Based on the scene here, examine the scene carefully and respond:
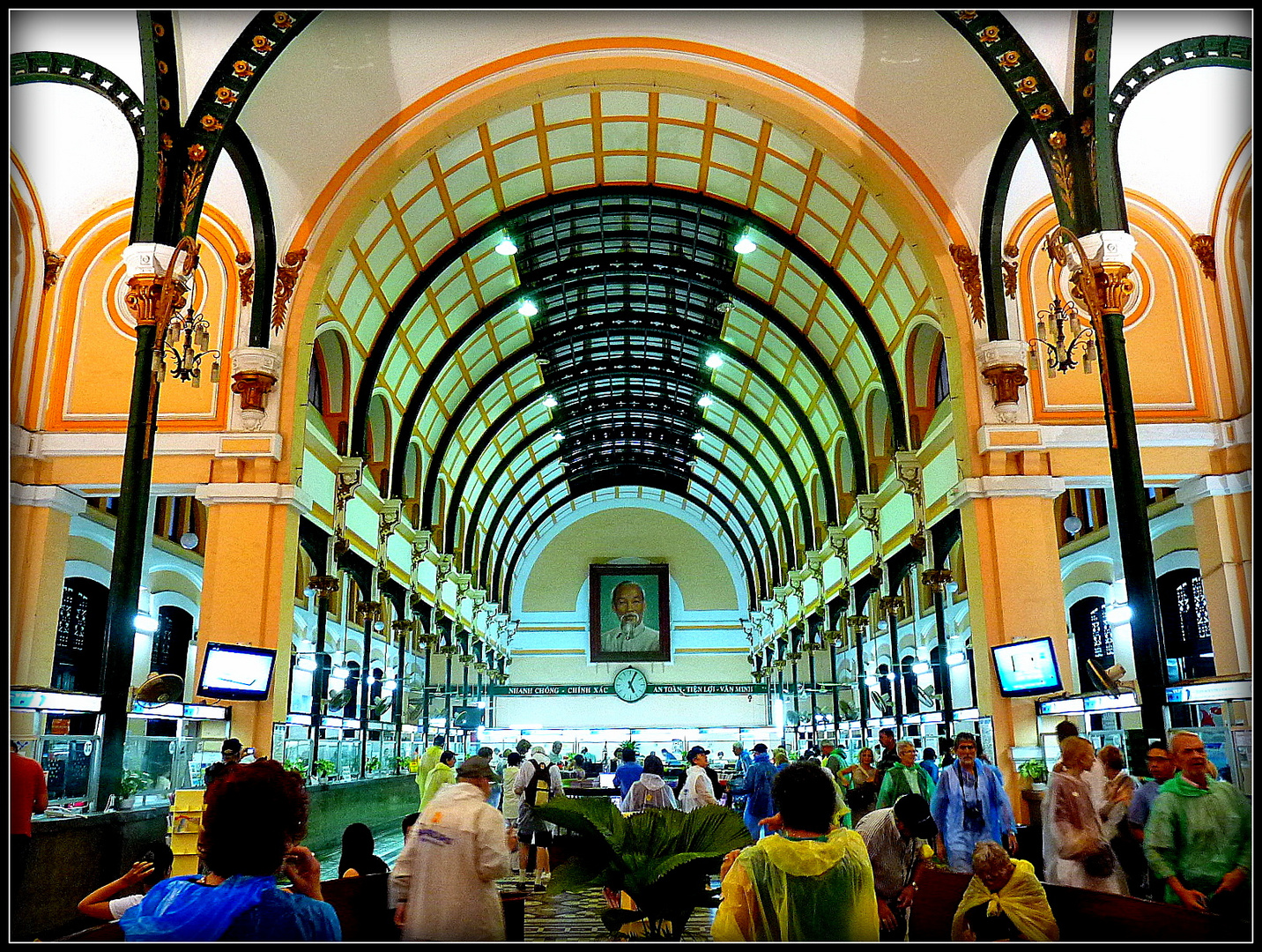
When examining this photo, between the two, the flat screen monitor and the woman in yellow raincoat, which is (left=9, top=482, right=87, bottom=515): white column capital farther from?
the flat screen monitor

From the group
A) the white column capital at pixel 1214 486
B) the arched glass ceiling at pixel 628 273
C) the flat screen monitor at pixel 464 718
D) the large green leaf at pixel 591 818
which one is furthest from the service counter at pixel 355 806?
the white column capital at pixel 1214 486

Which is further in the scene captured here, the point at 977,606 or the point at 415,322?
the point at 415,322

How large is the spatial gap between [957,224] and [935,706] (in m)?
9.34

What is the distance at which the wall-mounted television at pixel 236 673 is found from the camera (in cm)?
1136

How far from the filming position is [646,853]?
12.2 ft

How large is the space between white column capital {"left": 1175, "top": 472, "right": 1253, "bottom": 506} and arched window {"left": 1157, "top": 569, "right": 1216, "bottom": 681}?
109 inches

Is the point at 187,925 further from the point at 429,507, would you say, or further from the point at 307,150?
the point at 429,507

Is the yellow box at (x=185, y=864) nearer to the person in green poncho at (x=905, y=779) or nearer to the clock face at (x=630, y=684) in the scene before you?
the person in green poncho at (x=905, y=779)

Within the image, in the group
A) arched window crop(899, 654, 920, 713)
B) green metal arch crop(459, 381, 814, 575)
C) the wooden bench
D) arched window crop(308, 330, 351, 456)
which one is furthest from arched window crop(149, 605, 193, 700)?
the wooden bench

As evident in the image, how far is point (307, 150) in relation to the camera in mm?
13836

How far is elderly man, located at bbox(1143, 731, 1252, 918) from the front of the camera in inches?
189

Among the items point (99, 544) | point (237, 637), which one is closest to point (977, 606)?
point (237, 637)

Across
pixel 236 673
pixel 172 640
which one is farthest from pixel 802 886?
pixel 172 640

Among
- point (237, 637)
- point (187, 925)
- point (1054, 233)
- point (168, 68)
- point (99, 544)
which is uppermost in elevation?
point (168, 68)
